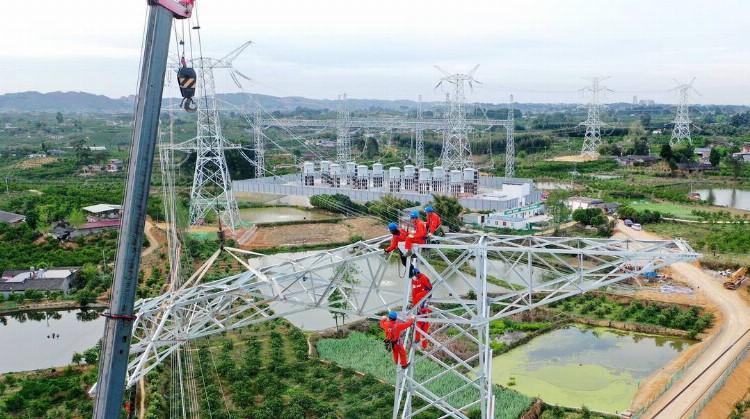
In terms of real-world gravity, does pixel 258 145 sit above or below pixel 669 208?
above

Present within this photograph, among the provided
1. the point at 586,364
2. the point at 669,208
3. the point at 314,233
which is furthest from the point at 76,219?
the point at 669,208

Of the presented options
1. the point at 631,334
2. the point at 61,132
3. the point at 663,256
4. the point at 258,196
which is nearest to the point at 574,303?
the point at 631,334

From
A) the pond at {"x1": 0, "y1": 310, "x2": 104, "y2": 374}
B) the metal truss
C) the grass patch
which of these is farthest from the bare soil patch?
the metal truss

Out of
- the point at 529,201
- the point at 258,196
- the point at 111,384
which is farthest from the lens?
the point at 258,196

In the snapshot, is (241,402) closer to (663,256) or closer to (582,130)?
(663,256)

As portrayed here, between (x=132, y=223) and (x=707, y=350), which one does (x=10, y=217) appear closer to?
(x=132, y=223)

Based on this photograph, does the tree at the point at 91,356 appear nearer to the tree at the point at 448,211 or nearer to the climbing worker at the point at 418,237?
the climbing worker at the point at 418,237

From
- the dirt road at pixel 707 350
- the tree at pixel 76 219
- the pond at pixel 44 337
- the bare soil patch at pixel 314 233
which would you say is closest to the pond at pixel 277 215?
the bare soil patch at pixel 314 233
